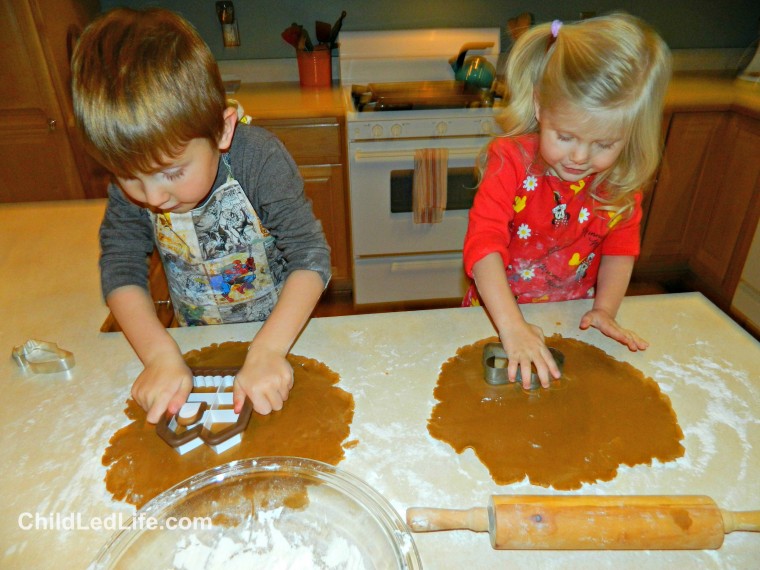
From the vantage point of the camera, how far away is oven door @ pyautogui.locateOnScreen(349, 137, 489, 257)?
6.53 feet

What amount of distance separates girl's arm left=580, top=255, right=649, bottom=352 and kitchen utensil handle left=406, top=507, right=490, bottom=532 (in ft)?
1.35

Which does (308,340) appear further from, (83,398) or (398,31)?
(398,31)

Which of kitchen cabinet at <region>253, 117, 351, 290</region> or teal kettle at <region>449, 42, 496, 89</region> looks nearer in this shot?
kitchen cabinet at <region>253, 117, 351, 290</region>

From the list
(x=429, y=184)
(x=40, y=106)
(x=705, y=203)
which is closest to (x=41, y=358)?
(x=429, y=184)

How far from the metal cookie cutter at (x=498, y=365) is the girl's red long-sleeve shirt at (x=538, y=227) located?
21cm

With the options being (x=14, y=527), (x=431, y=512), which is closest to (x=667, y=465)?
(x=431, y=512)

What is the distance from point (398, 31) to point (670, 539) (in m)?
2.32

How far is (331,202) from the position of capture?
213cm

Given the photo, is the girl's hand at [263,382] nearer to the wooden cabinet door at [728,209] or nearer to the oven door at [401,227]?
the oven door at [401,227]

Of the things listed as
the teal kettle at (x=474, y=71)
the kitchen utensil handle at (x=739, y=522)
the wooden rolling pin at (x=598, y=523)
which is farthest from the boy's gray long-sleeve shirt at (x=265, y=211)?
the teal kettle at (x=474, y=71)

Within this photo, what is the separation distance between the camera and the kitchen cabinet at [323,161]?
1960 mm

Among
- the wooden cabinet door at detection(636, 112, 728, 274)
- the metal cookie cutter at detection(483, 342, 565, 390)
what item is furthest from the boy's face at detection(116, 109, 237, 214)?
the wooden cabinet door at detection(636, 112, 728, 274)

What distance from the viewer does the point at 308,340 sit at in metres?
0.83

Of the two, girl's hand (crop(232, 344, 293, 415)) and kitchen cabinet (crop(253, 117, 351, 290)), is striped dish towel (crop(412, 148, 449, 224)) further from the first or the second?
girl's hand (crop(232, 344, 293, 415))
